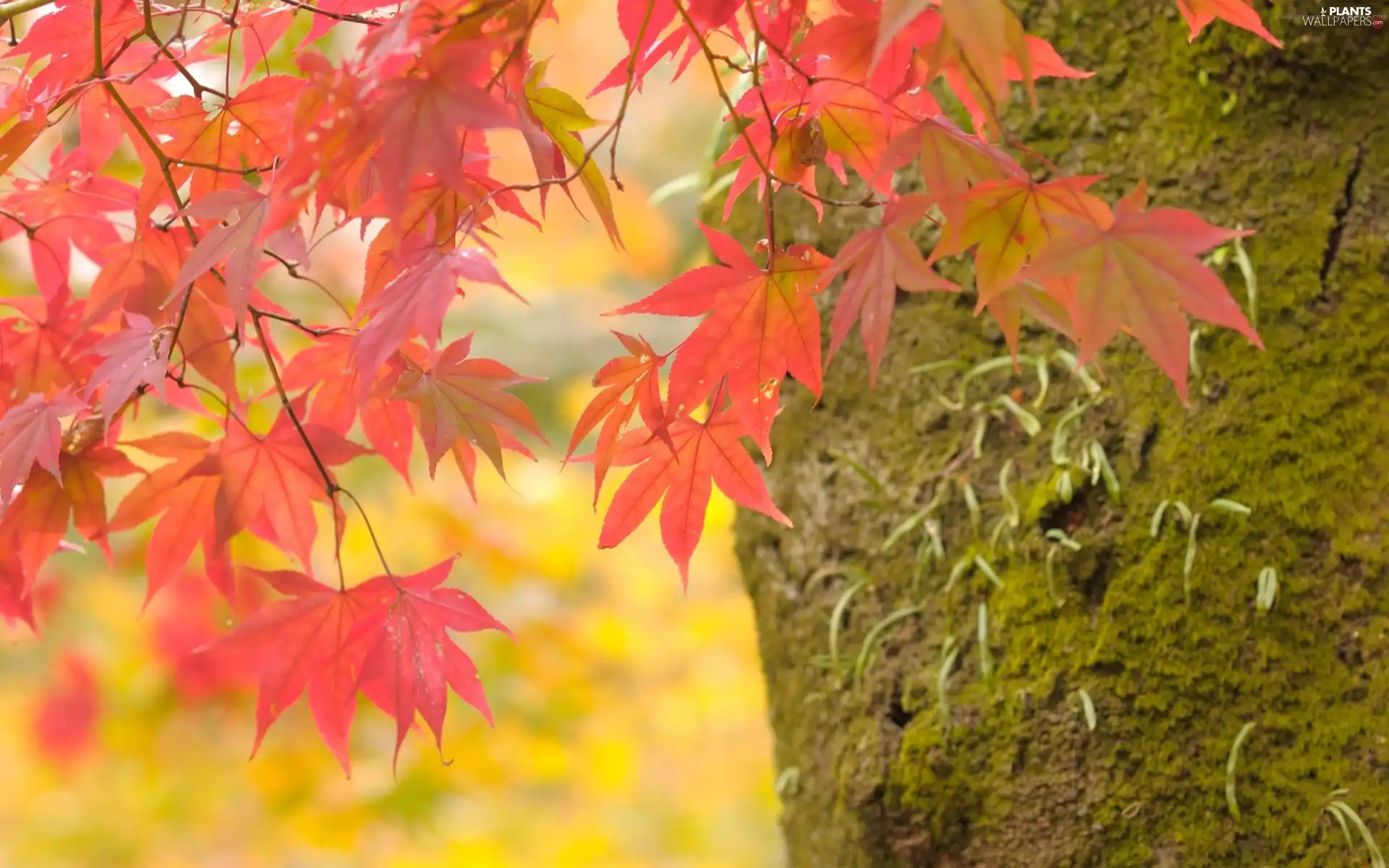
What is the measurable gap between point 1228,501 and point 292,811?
2972 millimetres

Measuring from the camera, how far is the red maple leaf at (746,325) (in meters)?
0.63

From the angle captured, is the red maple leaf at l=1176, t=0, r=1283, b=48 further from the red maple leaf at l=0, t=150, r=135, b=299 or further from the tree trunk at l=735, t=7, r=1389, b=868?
the red maple leaf at l=0, t=150, r=135, b=299

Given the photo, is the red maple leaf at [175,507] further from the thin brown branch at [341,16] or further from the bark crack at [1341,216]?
the bark crack at [1341,216]

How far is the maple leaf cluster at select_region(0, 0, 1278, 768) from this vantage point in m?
0.53

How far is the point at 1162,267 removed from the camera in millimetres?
526

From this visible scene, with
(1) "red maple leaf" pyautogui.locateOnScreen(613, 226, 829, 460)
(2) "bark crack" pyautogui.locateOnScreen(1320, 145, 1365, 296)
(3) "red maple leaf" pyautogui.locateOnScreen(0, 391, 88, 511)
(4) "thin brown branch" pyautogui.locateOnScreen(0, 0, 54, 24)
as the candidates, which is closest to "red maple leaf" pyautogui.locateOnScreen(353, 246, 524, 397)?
(1) "red maple leaf" pyautogui.locateOnScreen(613, 226, 829, 460)

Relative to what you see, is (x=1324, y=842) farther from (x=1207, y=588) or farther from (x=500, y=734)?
(x=500, y=734)

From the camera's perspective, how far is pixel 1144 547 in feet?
2.86

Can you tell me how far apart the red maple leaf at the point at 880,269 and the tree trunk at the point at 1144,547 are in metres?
0.41

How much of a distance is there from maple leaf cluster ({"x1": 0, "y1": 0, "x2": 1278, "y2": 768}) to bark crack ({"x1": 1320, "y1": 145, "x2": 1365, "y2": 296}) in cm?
32

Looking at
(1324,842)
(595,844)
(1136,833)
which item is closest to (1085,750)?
(1136,833)

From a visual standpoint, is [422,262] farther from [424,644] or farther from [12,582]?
[12,582]

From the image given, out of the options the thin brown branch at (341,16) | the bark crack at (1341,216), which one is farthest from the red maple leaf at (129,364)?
the bark crack at (1341,216)

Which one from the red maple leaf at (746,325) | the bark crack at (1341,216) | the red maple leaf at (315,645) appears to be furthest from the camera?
the bark crack at (1341,216)
